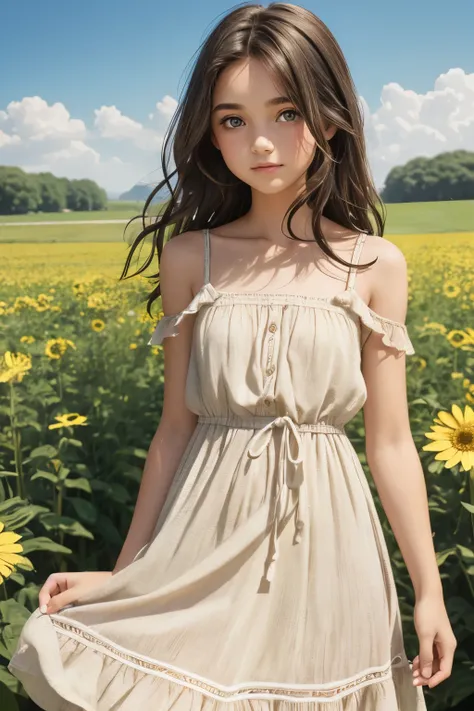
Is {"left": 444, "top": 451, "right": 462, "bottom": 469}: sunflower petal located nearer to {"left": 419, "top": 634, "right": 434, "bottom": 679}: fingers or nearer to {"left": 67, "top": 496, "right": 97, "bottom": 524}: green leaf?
{"left": 419, "top": 634, "right": 434, "bottom": 679}: fingers

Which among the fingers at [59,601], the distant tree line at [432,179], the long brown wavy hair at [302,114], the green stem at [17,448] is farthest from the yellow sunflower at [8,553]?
the distant tree line at [432,179]

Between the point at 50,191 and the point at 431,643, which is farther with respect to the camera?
the point at 50,191

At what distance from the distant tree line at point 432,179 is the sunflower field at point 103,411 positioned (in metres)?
0.11

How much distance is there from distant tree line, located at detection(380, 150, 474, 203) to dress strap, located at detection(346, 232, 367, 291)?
737 millimetres

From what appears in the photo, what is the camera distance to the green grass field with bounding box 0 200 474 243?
7.09ft

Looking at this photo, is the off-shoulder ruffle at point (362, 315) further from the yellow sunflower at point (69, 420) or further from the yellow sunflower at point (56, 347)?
the yellow sunflower at point (56, 347)

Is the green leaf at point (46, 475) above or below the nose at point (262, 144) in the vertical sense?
below

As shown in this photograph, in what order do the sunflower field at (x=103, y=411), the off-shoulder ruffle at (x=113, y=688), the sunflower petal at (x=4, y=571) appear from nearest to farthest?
the off-shoulder ruffle at (x=113, y=688) → the sunflower petal at (x=4, y=571) → the sunflower field at (x=103, y=411)

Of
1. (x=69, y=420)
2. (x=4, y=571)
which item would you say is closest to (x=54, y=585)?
(x=4, y=571)

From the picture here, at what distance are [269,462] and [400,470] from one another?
22 cm

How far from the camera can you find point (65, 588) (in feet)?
4.72

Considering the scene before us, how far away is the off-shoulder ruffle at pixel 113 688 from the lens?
46.8 inches

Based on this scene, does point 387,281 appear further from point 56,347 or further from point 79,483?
point 56,347

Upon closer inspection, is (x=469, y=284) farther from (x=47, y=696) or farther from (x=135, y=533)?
(x=47, y=696)
